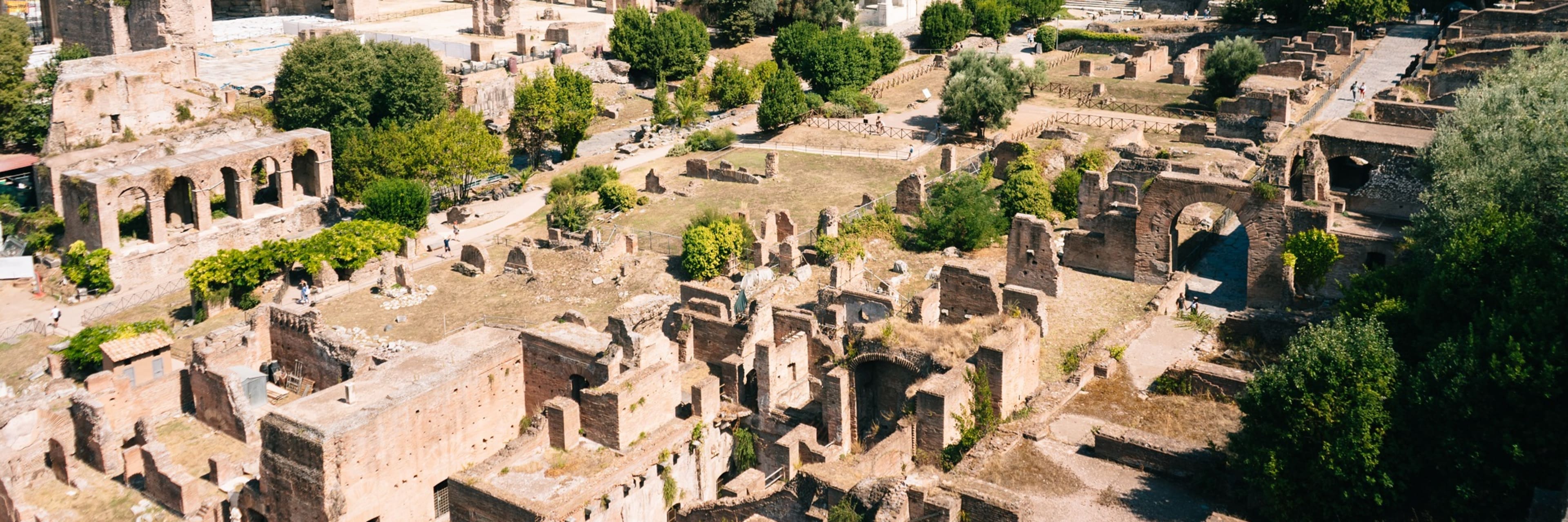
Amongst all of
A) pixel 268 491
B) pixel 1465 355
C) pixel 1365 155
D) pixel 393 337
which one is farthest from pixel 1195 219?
pixel 268 491

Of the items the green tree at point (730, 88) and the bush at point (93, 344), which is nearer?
the bush at point (93, 344)

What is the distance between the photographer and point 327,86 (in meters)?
54.6

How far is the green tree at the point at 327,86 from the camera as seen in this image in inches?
2146

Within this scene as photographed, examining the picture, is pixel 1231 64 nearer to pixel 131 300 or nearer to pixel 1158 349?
pixel 1158 349

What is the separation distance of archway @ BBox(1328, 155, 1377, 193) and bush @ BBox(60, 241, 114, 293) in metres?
36.9

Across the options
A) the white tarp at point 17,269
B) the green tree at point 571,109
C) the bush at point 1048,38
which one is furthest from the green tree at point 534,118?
the bush at point 1048,38

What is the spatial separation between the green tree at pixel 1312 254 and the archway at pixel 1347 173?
7450mm

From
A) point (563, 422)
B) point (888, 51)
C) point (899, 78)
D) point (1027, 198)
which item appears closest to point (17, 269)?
point (563, 422)

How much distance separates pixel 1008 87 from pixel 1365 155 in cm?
2236

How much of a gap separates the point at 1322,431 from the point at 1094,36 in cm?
5954

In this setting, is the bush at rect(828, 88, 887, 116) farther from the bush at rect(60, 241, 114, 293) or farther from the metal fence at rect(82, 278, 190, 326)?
the bush at rect(60, 241, 114, 293)

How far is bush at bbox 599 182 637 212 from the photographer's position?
48.9 meters

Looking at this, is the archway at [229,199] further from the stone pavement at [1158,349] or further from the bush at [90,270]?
the stone pavement at [1158,349]

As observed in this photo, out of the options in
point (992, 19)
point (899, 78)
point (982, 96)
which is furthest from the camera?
point (992, 19)
